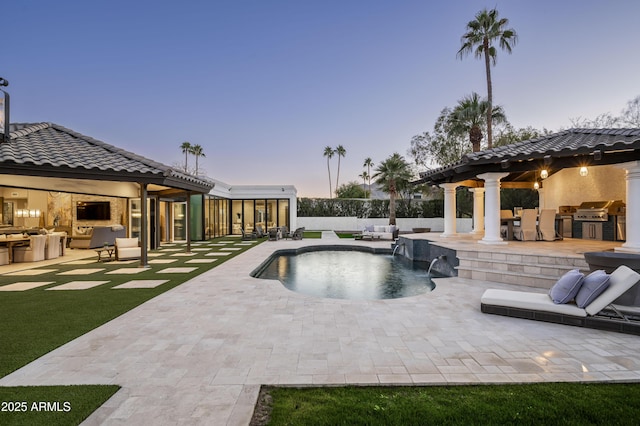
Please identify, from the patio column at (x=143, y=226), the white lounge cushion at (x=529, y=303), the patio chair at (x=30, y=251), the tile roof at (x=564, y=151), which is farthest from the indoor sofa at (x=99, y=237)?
the white lounge cushion at (x=529, y=303)

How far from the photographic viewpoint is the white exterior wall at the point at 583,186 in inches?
438

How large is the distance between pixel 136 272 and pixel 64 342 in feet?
16.4

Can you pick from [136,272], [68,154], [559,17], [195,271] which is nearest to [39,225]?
[68,154]

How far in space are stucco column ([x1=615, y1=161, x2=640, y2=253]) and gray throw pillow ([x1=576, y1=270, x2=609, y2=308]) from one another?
4061 millimetres

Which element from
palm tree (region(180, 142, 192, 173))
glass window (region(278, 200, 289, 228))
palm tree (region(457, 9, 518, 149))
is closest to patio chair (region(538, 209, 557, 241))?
palm tree (region(457, 9, 518, 149))

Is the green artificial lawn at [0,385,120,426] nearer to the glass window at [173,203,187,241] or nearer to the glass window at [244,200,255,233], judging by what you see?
the glass window at [173,203,187,241]

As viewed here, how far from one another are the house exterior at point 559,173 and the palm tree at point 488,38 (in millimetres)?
7184

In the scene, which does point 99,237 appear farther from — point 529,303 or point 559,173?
point 559,173

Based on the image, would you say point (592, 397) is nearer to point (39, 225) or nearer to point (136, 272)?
point (136, 272)

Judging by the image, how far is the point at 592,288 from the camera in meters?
4.09

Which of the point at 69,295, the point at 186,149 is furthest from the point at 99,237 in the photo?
the point at 186,149

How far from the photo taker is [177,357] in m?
3.15

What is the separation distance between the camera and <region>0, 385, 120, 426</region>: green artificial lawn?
7.00ft

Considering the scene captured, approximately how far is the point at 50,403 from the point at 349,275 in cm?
710
